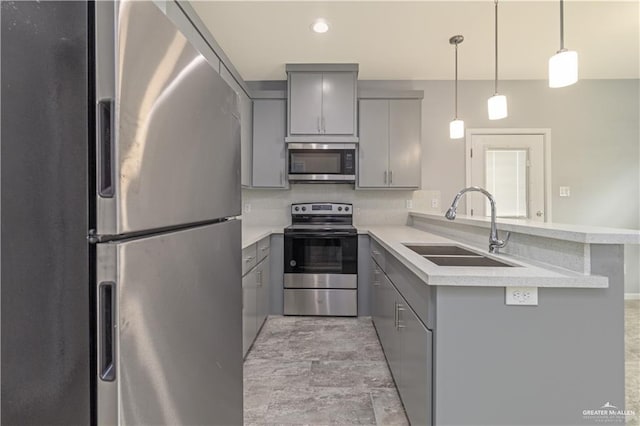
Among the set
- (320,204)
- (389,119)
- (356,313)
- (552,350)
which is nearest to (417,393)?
(552,350)

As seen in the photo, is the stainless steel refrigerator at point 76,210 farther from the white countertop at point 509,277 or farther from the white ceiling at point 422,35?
the white ceiling at point 422,35

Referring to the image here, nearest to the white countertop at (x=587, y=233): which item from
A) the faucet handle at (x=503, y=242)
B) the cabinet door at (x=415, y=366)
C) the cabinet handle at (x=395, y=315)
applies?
the faucet handle at (x=503, y=242)

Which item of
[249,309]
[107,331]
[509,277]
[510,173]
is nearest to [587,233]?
[509,277]

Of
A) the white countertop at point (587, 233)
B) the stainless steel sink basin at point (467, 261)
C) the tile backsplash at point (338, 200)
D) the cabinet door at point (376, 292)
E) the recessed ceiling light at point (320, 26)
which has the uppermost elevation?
the recessed ceiling light at point (320, 26)

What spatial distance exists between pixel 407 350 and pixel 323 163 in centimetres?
225

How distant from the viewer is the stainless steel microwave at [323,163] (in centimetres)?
346

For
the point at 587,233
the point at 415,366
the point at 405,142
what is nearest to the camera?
the point at 587,233

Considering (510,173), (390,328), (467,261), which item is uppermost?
(510,173)

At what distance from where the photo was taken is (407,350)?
64.3 inches

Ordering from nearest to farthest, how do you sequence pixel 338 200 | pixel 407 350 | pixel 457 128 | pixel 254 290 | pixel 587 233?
pixel 587 233 → pixel 407 350 → pixel 254 290 → pixel 457 128 → pixel 338 200

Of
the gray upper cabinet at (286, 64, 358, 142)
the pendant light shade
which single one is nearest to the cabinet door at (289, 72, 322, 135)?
the gray upper cabinet at (286, 64, 358, 142)

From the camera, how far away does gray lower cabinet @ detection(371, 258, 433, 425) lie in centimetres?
130

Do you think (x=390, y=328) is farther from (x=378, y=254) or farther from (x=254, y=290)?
(x=254, y=290)

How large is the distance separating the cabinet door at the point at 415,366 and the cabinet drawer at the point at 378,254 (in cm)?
71
